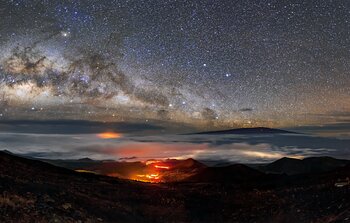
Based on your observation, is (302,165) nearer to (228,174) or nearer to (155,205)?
(228,174)

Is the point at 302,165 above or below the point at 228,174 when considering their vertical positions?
below

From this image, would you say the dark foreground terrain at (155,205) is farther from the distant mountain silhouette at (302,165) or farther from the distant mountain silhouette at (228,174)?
the distant mountain silhouette at (302,165)

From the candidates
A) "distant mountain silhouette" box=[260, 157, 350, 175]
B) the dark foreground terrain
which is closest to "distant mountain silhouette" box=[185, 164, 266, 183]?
"distant mountain silhouette" box=[260, 157, 350, 175]

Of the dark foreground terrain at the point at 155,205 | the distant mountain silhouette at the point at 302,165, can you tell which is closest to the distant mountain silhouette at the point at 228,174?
the distant mountain silhouette at the point at 302,165

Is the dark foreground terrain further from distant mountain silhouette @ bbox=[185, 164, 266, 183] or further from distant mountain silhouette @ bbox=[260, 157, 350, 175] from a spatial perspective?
distant mountain silhouette @ bbox=[260, 157, 350, 175]

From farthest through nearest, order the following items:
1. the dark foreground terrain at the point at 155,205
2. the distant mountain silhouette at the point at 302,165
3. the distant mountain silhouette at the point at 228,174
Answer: the distant mountain silhouette at the point at 302,165, the distant mountain silhouette at the point at 228,174, the dark foreground terrain at the point at 155,205

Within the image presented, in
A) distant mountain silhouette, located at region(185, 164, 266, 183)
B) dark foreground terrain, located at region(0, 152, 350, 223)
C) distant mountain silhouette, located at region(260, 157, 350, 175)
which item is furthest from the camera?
distant mountain silhouette, located at region(260, 157, 350, 175)

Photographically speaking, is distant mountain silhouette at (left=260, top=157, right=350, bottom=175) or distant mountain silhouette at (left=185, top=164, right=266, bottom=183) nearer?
distant mountain silhouette at (left=185, top=164, right=266, bottom=183)

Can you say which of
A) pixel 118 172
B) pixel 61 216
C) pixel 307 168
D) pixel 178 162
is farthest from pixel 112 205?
pixel 307 168

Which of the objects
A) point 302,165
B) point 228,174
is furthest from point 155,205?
point 302,165
